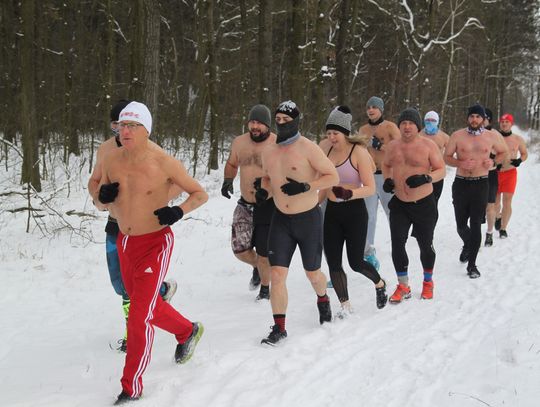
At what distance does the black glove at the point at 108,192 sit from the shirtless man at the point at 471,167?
4833mm

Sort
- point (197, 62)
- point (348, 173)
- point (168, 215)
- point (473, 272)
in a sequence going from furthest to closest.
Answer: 1. point (197, 62)
2. point (473, 272)
3. point (348, 173)
4. point (168, 215)

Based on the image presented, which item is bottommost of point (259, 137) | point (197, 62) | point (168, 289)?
point (168, 289)

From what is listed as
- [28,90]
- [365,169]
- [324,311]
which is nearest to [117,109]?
[365,169]

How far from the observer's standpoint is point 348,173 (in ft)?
16.7

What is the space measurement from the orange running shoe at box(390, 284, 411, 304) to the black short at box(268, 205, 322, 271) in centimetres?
142

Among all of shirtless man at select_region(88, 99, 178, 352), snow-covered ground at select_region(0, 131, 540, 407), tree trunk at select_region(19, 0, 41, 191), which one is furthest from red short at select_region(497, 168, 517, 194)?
tree trunk at select_region(19, 0, 41, 191)

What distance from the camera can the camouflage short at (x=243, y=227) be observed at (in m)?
5.81

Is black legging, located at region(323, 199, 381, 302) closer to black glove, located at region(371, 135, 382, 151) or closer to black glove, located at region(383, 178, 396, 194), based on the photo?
black glove, located at region(383, 178, 396, 194)

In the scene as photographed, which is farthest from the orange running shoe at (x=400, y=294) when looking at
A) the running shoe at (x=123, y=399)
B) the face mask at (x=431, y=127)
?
the face mask at (x=431, y=127)

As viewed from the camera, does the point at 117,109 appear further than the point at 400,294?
No

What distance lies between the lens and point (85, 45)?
57.5 feet

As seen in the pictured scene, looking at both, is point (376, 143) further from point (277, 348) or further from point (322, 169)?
point (277, 348)

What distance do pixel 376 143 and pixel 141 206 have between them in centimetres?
422

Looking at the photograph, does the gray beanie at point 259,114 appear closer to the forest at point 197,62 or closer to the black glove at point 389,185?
the black glove at point 389,185
